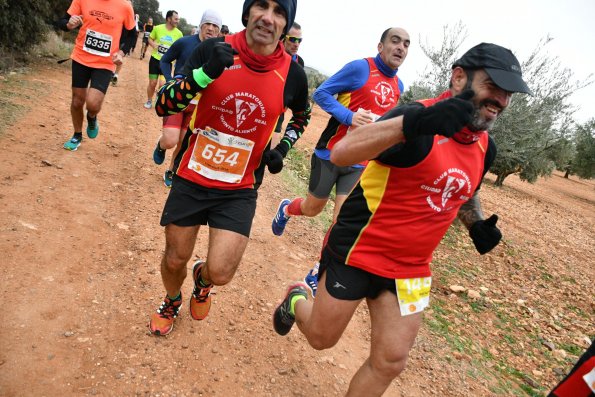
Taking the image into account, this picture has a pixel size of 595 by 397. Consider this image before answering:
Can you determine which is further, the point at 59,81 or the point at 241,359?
the point at 59,81

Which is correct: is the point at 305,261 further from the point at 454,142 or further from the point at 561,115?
the point at 561,115

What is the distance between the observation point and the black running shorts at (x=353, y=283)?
2477 mm

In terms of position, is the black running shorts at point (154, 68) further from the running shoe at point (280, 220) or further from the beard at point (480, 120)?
the beard at point (480, 120)

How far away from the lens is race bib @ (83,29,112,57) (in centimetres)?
571

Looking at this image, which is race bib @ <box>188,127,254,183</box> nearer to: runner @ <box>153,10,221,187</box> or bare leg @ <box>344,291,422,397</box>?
bare leg @ <box>344,291,422,397</box>

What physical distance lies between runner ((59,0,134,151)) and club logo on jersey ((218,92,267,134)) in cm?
385

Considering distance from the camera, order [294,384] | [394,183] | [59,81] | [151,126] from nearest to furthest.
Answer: [394,183] < [294,384] < [151,126] < [59,81]

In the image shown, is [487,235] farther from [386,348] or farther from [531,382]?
[531,382]

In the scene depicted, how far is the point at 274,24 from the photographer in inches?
107

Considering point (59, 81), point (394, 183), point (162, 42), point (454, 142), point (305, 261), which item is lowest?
point (59, 81)

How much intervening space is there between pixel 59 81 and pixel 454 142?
38.1 feet

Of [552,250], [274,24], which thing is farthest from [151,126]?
[552,250]

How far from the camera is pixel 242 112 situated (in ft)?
9.30

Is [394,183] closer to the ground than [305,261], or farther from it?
farther from it
